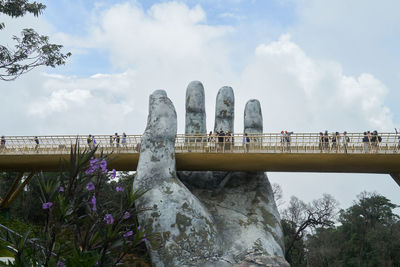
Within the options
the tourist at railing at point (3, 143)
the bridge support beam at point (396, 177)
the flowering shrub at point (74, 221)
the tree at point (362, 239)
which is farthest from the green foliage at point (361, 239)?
the flowering shrub at point (74, 221)

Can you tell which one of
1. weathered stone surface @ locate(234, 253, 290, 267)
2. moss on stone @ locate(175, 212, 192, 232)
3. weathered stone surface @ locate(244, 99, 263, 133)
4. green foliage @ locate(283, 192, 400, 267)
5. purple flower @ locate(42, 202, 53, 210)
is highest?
weathered stone surface @ locate(244, 99, 263, 133)

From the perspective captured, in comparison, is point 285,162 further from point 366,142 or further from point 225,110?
point 225,110

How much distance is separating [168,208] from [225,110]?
27.2 ft

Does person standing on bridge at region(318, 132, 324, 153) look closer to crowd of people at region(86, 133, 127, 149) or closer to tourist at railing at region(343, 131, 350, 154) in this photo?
tourist at railing at region(343, 131, 350, 154)

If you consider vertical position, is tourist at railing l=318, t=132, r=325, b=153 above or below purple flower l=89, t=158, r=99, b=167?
above

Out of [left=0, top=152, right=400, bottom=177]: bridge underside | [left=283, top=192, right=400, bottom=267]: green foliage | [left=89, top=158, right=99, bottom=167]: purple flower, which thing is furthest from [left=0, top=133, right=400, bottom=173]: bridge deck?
[left=283, top=192, right=400, bottom=267]: green foliage

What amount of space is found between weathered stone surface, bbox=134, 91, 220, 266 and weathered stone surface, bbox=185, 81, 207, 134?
4.14 meters

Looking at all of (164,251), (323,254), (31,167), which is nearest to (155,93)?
(164,251)

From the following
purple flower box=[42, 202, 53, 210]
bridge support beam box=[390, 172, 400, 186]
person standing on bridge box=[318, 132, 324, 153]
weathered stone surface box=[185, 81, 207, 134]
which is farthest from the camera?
weathered stone surface box=[185, 81, 207, 134]

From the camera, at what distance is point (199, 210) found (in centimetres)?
1656

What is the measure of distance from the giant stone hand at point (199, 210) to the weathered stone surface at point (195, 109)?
2677 millimetres

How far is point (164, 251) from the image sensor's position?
15.4 meters

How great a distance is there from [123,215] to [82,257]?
0.92 m

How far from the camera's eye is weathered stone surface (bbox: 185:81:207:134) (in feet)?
73.2
